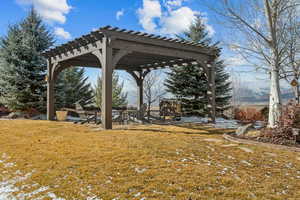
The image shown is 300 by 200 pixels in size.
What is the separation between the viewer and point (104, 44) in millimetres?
7516

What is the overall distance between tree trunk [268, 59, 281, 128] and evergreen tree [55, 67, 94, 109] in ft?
38.8

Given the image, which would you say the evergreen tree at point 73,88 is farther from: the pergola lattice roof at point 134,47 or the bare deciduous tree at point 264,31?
the bare deciduous tree at point 264,31

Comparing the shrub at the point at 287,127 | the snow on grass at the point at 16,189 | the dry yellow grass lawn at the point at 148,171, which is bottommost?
the snow on grass at the point at 16,189

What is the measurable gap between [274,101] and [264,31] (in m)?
2.71

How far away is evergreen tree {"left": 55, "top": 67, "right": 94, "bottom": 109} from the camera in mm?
14430

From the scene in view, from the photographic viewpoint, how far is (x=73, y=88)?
53.0 feet

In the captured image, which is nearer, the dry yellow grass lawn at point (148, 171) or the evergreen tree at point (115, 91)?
the dry yellow grass lawn at point (148, 171)

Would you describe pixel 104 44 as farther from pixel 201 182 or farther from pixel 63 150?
pixel 201 182

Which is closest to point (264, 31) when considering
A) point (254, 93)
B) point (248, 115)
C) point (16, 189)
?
point (248, 115)

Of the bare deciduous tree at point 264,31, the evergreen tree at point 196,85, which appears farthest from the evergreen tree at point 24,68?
the bare deciduous tree at point 264,31

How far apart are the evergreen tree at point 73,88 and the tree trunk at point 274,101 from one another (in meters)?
11.8

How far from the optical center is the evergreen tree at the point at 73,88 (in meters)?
14.4

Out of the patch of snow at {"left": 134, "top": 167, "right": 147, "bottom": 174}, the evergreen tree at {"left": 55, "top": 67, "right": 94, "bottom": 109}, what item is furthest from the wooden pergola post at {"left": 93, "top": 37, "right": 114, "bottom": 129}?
the evergreen tree at {"left": 55, "top": 67, "right": 94, "bottom": 109}

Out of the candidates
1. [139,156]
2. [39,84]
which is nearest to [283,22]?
[139,156]
